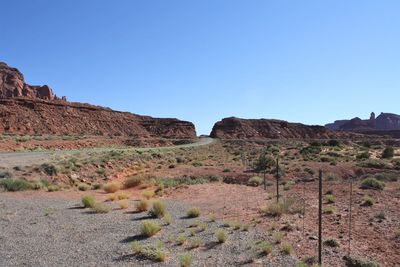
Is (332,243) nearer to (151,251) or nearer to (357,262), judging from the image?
(357,262)

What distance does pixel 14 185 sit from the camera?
23.6 meters

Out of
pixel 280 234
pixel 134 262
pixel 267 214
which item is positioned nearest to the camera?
pixel 134 262

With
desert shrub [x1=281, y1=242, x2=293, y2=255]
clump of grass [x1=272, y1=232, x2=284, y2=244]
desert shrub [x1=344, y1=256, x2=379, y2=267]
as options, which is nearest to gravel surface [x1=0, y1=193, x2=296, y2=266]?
desert shrub [x1=281, y1=242, x2=293, y2=255]

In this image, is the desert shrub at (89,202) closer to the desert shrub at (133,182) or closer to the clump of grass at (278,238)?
the desert shrub at (133,182)

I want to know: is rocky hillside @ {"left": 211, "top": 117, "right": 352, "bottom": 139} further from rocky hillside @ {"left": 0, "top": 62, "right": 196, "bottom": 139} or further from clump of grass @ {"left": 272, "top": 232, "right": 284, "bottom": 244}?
clump of grass @ {"left": 272, "top": 232, "right": 284, "bottom": 244}

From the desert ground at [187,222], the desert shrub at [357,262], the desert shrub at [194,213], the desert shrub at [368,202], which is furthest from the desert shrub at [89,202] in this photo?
the desert shrub at [368,202]

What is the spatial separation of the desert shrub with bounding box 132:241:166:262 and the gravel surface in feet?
0.59

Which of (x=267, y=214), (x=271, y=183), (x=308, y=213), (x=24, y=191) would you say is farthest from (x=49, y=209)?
(x=271, y=183)

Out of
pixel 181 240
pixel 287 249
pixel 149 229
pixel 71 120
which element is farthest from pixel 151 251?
pixel 71 120

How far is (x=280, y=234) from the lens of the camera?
1343cm

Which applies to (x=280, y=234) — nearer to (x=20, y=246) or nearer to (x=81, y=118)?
(x=20, y=246)

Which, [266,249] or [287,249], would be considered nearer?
[266,249]

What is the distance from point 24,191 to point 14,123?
70300mm

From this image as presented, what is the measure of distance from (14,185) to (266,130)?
126 m
